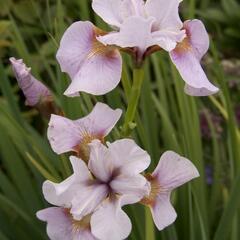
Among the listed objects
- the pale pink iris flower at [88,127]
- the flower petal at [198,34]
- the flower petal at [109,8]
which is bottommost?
the pale pink iris flower at [88,127]

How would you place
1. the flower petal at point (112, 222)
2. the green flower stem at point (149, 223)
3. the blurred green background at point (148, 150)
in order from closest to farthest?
the flower petal at point (112, 222) < the green flower stem at point (149, 223) < the blurred green background at point (148, 150)

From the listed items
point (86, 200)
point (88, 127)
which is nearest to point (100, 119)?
point (88, 127)

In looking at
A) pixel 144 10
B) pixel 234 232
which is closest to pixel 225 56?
pixel 234 232

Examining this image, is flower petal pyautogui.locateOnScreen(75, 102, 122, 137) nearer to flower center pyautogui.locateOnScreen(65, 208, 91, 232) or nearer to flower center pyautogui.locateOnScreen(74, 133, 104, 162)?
flower center pyautogui.locateOnScreen(74, 133, 104, 162)

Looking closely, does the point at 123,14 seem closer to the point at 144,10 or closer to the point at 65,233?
the point at 144,10

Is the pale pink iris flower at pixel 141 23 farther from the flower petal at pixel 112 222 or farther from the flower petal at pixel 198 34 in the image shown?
the flower petal at pixel 112 222

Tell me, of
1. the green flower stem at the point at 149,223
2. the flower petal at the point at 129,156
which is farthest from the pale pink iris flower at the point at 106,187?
the green flower stem at the point at 149,223
